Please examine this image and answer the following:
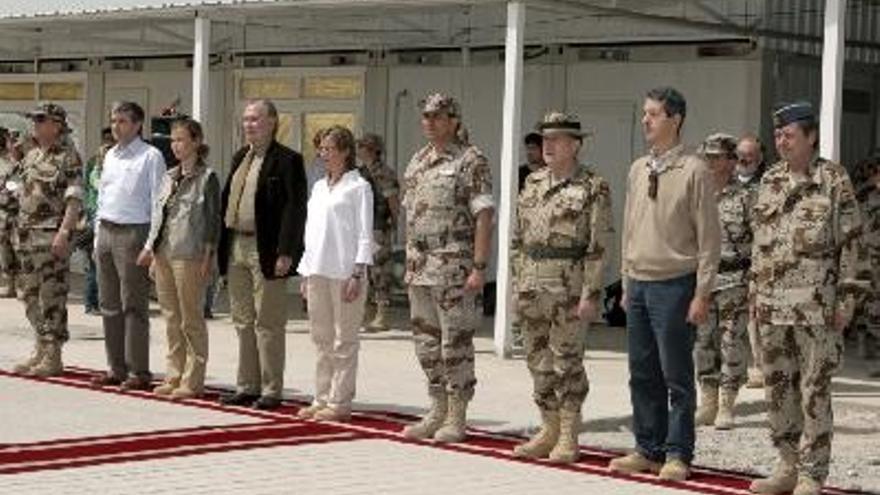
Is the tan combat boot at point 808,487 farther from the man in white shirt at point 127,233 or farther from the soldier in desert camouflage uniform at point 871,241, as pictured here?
the soldier in desert camouflage uniform at point 871,241

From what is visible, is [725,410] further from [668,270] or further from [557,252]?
[668,270]

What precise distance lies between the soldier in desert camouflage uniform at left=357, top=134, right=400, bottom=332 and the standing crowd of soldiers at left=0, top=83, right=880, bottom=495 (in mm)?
4464

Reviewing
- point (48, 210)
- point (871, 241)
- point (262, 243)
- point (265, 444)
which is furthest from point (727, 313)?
point (871, 241)

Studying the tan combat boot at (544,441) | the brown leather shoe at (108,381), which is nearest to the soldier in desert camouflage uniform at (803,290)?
the tan combat boot at (544,441)

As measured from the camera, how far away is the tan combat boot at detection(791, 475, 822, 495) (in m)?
8.12

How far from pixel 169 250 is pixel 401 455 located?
Answer: 257cm

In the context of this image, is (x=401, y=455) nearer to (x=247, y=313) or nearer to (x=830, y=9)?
(x=247, y=313)

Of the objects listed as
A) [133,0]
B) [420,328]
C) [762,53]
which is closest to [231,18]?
[133,0]

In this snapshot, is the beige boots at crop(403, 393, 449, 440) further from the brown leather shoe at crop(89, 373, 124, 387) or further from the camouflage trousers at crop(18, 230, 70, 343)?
the camouflage trousers at crop(18, 230, 70, 343)

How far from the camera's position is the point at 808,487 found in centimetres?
814

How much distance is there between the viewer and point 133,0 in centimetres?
1647

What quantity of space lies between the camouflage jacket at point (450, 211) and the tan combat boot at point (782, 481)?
2.10 meters

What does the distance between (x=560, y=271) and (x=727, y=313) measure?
2.14 meters

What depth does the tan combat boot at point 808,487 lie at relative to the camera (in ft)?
26.7
